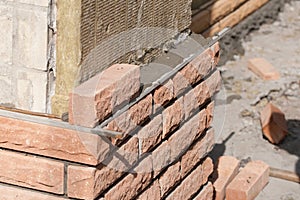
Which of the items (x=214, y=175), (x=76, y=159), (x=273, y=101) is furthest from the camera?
(x=273, y=101)

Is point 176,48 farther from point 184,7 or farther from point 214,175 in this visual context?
point 214,175

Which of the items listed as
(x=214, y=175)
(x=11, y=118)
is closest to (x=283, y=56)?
(x=214, y=175)

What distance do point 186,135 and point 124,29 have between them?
0.78 m

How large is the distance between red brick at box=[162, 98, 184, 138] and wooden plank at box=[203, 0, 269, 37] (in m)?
3.58

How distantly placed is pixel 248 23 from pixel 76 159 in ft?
18.2

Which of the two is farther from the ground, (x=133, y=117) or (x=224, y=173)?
(x=133, y=117)

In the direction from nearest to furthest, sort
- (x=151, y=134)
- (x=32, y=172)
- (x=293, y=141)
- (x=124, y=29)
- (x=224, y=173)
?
(x=32, y=172) → (x=124, y=29) → (x=151, y=134) → (x=224, y=173) → (x=293, y=141)

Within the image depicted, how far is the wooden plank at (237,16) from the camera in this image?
7.54 meters

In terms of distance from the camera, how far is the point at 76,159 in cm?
307

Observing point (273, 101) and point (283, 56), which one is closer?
point (273, 101)

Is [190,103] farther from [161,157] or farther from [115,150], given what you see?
[115,150]

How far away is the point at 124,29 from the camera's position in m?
3.40

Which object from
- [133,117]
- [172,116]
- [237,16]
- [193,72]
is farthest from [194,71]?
[237,16]

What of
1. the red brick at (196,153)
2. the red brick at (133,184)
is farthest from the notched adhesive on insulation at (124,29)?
the red brick at (196,153)
